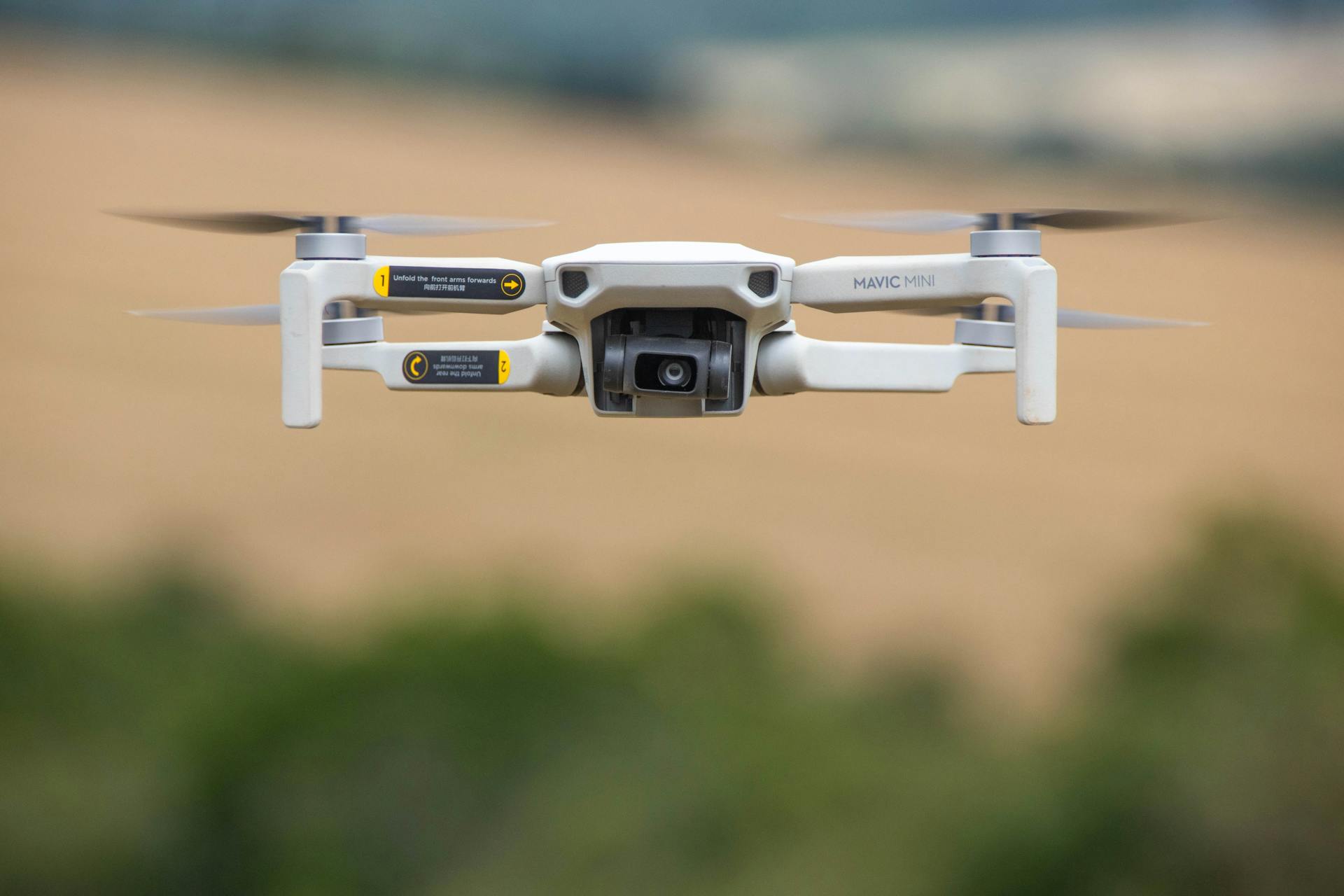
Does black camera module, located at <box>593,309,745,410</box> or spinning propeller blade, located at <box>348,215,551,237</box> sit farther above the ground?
spinning propeller blade, located at <box>348,215,551,237</box>

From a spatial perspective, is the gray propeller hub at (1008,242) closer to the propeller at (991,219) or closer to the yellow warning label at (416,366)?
the propeller at (991,219)

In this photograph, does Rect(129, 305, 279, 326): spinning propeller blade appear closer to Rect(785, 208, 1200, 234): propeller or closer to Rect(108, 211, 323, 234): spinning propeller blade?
Rect(108, 211, 323, 234): spinning propeller blade

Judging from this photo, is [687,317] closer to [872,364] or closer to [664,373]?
[664,373]

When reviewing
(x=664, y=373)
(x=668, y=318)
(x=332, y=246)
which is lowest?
(x=664, y=373)

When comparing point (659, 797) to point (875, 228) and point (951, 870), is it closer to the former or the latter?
point (951, 870)

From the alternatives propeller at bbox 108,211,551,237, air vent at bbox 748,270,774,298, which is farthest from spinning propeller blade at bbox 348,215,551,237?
air vent at bbox 748,270,774,298

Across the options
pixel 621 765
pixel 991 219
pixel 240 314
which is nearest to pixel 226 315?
pixel 240 314

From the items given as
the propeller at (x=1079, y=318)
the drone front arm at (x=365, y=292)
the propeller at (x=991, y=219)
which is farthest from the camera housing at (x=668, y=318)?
the propeller at (x=1079, y=318)
